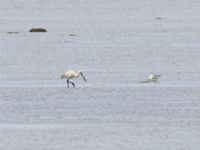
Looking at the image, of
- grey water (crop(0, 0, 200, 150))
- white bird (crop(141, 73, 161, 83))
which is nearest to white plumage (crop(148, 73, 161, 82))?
white bird (crop(141, 73, 161, 83))

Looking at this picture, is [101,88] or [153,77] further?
[153,77]

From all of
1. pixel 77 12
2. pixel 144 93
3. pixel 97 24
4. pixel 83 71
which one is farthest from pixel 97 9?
pixel 144 93

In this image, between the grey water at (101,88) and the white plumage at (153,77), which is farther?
the white plumage at (153,77)

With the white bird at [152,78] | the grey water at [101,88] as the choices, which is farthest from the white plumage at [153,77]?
the grey water at [101,88]

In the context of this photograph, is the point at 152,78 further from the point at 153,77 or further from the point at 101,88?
the point at 101,88

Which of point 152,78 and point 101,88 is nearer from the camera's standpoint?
point 101,88

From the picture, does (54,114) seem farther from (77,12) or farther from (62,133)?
(77,12)

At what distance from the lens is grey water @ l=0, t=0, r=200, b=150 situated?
42.1ft

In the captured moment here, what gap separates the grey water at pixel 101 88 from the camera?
12828mm

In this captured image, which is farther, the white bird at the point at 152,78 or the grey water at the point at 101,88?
the white bird at the point at 152,78

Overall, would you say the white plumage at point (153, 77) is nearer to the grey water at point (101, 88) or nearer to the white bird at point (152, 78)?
the white bird at point (152, 78)

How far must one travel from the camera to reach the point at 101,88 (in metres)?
17.3

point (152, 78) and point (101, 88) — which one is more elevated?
point (152, 78)

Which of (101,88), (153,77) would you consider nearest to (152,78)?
(153,77)
